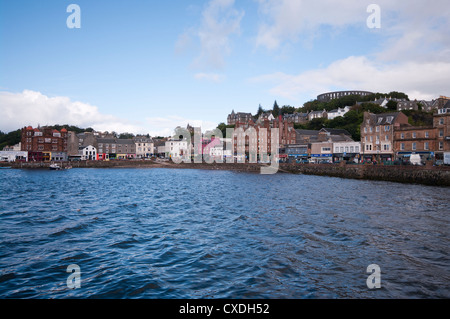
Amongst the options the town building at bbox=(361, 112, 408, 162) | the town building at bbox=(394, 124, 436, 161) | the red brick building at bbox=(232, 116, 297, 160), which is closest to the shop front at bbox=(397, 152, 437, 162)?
the town building at bbox=(394, 124, 436, 161)

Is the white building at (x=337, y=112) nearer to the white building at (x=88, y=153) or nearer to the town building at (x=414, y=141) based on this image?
the town building at (x=414, y=141)

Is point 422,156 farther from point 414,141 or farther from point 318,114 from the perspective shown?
point 318,114

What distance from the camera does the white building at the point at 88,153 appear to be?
133625 millimetres

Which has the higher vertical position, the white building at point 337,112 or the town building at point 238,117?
the town building at point 238,117

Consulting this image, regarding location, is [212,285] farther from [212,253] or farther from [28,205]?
[28,205]

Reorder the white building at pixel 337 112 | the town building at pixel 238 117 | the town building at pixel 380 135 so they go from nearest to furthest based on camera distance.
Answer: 1. the town building at pixel 380 135
2. the white building at pixel 337 112
3. the town building at pixel 238 117

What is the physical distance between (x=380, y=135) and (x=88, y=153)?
12054 cm

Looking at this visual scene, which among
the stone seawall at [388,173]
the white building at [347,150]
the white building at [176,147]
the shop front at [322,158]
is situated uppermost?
Result: the white building at [176,147]

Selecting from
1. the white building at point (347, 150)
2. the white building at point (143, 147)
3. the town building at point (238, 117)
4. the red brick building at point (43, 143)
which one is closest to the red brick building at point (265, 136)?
the white building at point (347, 150)

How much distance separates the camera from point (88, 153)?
13462 cm

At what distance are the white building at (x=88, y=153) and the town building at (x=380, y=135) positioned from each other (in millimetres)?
113814

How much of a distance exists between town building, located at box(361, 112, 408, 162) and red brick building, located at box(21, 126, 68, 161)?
118095 mm

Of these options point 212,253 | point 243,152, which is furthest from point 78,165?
point 212,253
